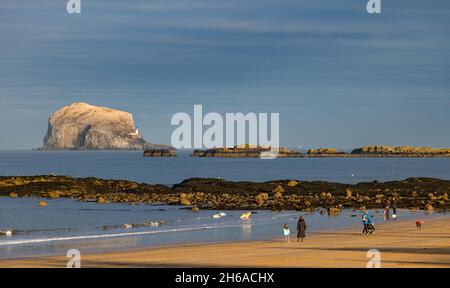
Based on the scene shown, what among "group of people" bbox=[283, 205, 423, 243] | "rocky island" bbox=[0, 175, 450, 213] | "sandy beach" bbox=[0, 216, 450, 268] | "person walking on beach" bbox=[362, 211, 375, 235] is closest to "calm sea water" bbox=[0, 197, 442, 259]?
"group of people" bbox=[283, 205, 423, 243]

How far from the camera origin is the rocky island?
72.4 meters

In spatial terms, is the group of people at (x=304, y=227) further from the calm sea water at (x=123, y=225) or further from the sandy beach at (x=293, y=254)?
the calm sea water at (x=123, y=225)

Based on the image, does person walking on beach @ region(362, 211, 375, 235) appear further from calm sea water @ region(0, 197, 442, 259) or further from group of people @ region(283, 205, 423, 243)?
calm sea water @ region(0, 197, 442, 259)

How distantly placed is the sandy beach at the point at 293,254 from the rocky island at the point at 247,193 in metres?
23.7

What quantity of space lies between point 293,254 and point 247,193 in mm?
51412

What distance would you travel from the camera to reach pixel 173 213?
68062 millimetres

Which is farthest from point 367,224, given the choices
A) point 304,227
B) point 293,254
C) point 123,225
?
point 123,225

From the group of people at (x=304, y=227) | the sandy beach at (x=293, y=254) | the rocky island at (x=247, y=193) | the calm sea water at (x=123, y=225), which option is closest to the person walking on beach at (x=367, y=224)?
the group of people at (x=304, y=227)

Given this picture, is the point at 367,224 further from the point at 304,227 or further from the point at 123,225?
the point at 123,225

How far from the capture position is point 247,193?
86.8 m

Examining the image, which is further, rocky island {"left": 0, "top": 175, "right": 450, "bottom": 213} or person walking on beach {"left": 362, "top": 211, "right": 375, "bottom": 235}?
rocky island {"left": 0, "top": 175, "right": 450, "bottom": 213}

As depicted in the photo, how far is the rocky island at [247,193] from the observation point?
7244cm

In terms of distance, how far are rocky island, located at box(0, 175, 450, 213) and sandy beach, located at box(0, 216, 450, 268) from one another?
23672mm
